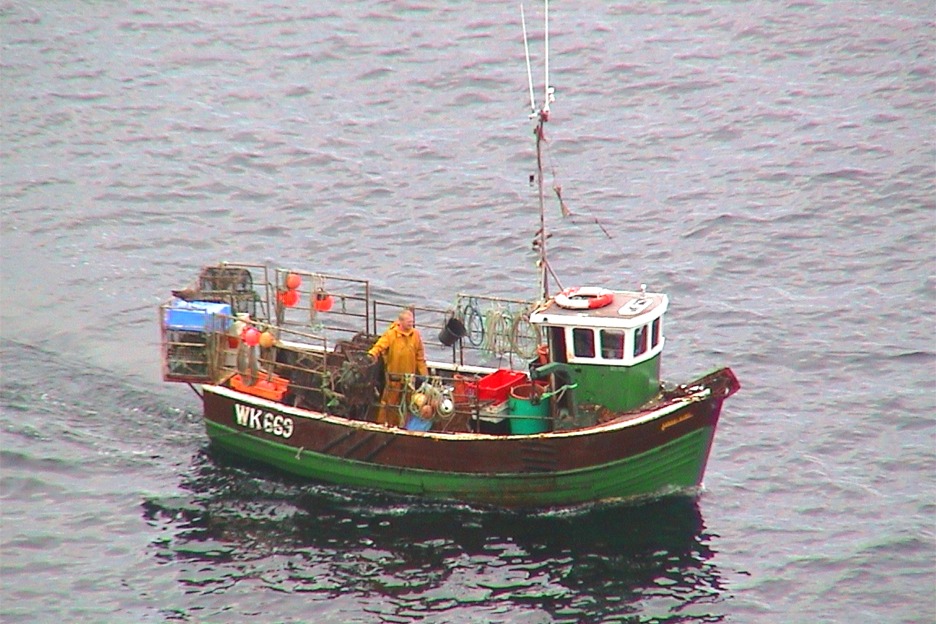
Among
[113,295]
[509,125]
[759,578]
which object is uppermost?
[509,125]

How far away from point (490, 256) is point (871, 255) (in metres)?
10.2

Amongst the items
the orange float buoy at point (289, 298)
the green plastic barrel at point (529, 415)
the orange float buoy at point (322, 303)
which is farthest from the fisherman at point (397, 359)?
the orange float buoy at point (289, 298)

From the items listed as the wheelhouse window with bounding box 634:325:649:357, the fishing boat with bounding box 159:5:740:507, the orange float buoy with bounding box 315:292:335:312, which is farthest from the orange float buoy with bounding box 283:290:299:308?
the wheelhouse window with bounding box 634:325:649:357

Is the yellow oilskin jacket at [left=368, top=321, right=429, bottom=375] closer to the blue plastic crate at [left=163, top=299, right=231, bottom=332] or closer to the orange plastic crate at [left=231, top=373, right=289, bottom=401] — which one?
the orange plastic crate at [left=231, top=373, right=289, bottom=401]

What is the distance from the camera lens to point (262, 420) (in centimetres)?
3378

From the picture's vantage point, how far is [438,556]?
30797mm

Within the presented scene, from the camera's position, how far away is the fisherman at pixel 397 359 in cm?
3291

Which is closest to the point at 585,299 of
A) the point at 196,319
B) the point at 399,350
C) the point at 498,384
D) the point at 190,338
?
the point at 498,384

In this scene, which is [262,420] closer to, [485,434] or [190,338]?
[190,338]

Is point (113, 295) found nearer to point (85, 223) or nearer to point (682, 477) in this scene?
point (85, 223)

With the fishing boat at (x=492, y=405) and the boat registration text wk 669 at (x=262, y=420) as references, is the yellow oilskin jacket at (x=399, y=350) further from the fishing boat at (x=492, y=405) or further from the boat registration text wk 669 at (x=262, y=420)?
the boat registration text wk 669 at (x=262, y=420)

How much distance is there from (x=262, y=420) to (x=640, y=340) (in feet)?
26.2

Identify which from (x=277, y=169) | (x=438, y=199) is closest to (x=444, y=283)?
(x=438, y=199)

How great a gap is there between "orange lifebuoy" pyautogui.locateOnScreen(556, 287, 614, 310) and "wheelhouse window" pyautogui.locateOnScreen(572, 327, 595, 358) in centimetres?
51
